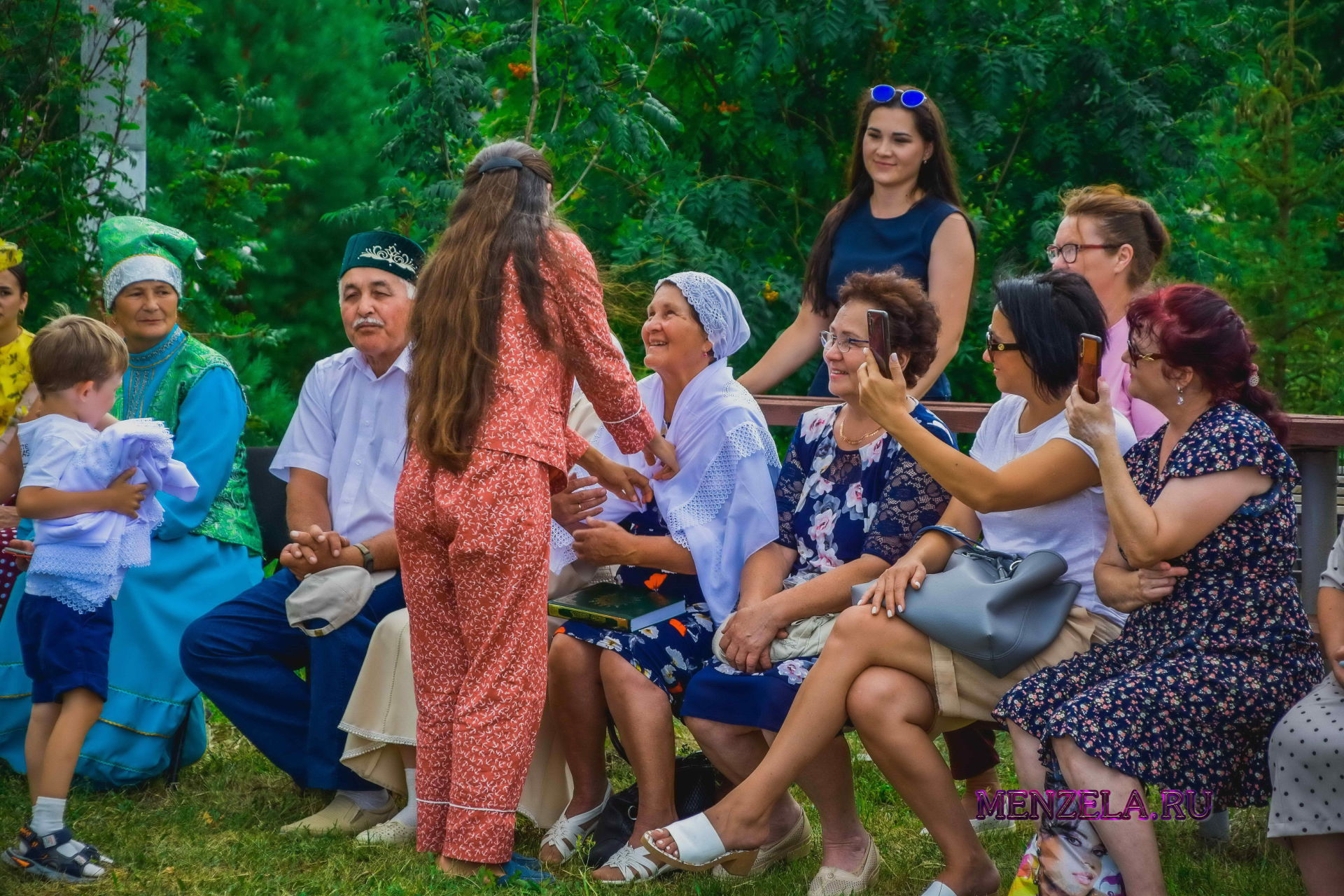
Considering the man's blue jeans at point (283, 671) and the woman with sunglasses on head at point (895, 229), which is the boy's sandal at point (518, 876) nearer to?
the man's blue jeans at point (283, 671)

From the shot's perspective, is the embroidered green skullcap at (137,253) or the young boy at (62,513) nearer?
the young boy at (62,513)

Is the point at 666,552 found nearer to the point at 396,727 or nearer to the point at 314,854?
the point at 396,727

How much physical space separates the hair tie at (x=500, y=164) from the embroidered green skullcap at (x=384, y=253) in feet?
2.49

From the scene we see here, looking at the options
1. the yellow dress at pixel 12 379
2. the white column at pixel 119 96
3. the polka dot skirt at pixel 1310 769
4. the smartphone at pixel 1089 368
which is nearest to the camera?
the polka dot skirt at pixel 1310 769

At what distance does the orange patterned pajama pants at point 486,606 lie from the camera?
337 centimetres

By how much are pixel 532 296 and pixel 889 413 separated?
948mm

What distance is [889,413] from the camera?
3.30 m

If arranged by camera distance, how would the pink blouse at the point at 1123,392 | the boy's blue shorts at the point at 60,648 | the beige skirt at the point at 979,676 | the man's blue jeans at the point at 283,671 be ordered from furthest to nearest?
the man's blue jeans at the point at 283,671
the boy's blue shorts at the point at 60,648
the pink blouse at the point at 1123,392
the beige skirt at the point at 979,676

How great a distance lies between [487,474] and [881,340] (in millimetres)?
1042

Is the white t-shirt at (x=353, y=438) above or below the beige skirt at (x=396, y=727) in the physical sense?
above

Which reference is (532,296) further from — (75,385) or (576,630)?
(75,385)

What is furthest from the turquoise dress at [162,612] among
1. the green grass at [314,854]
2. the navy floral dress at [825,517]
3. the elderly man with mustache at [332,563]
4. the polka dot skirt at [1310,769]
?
the polka dot skirt at [1310,769]

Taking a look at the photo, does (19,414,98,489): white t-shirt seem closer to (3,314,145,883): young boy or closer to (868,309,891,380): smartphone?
(3,314,145,883): young boy

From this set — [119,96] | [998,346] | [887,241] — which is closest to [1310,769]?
[998,346]
